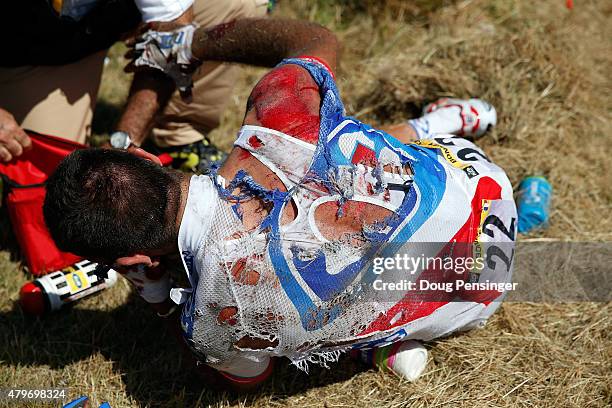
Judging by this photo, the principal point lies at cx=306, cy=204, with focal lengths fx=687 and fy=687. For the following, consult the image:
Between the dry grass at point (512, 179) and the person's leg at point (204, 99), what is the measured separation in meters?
0.31

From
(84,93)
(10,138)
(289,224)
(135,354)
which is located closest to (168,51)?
(10,138)

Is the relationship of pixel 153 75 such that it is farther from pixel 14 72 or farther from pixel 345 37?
pixel 345 37

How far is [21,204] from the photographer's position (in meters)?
3.13

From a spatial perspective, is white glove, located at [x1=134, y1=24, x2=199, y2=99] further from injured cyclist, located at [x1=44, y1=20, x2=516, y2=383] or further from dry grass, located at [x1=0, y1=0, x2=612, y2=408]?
dry grass, located at [x1=0, y1=0, x2=612, y2=408]

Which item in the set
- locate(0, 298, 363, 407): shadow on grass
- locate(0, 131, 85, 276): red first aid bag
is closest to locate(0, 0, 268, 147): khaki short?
locate(0, 131, 85, 276): red first aid bag

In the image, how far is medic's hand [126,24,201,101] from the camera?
2.76 meters

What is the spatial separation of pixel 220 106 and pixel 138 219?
1.81 meters

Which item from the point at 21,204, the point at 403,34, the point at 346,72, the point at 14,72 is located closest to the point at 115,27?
the point at 14,72

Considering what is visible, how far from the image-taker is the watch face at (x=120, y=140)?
Result: 9.00ft

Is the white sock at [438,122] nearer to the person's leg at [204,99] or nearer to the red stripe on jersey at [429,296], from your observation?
the red stripe on jersey at [429,296]

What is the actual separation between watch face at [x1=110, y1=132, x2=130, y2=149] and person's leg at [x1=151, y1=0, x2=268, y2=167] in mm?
722

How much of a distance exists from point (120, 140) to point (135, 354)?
3.00 ft

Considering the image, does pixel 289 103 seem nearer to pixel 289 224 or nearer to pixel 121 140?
pixel 289 224

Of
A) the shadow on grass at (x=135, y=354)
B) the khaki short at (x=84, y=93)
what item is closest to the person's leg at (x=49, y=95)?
the khaki short at (x=84, y=93)
